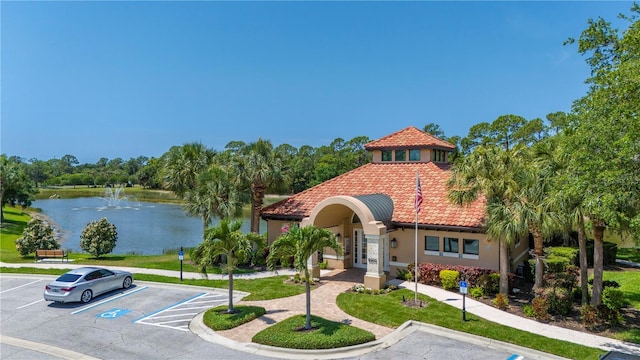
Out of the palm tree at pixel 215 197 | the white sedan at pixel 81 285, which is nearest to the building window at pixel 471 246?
the palm tree at pixel 215 197

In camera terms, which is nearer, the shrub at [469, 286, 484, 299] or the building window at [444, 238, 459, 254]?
the shrub at [469, 286, 484, 299]

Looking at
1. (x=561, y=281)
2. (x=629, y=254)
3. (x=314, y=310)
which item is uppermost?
(x=561, y=281)

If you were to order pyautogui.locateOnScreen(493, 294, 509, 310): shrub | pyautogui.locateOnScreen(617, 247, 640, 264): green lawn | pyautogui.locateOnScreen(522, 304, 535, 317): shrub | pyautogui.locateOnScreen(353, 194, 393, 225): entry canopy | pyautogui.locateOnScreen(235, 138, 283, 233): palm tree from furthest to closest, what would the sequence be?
pyautogui.locateOnScreen(617, 247, 640, 264): green lawn, pyautogui.locateOnScreen(235, 138, 283, 233): palm tree, pyautogui.locateOnScreen(353, 194, 393, 225): entry canopy, pyautogui.locateOnScreen(493, 294, 509, 310): shrub, pyautogui.locateOnScreen(522, 304, 535, 317): shrub

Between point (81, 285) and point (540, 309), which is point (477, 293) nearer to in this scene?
point (540, 309)

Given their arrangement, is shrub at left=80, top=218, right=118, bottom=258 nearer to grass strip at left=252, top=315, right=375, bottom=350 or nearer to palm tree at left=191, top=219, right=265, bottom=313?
palm tree at left=191, top=219, right=265, bottom=313

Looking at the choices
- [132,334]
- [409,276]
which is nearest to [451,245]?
[409,276]

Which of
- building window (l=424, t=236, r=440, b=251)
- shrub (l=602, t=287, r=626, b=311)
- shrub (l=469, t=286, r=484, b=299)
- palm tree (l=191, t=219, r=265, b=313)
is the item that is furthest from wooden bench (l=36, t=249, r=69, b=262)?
shrub (l=602, t=287, r=626, b=311)

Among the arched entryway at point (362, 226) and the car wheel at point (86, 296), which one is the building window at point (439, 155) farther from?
the car wheel at point (86, 296)
